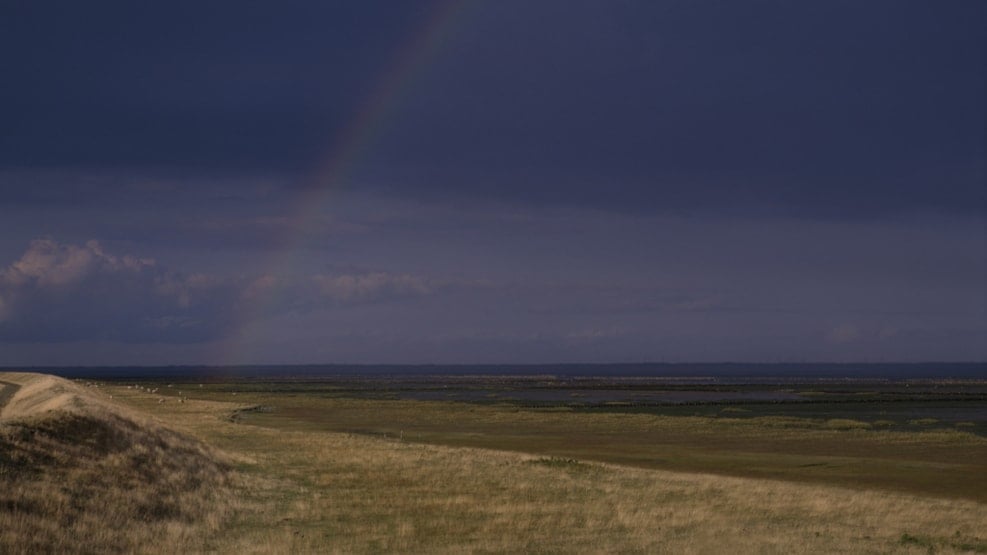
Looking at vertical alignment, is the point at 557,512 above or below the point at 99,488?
below

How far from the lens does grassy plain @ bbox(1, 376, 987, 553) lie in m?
21.3

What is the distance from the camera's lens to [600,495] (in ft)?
98.5

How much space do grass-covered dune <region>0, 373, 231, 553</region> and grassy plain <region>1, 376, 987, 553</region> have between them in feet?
1.88

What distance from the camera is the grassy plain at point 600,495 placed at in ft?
69.9

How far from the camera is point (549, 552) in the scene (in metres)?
19.8

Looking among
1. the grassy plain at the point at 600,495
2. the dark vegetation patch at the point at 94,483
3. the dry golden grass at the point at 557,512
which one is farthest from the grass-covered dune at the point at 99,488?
the dry golden grass at the point at 557,512

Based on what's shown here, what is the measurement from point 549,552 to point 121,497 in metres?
10.4

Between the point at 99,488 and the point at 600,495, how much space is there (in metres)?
15.3

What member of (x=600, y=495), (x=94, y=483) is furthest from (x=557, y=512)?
(x=94, y=483)

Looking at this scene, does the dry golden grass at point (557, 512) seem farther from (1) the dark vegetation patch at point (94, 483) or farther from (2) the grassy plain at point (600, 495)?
(1) the dark vegetation patch at point (94, 483)

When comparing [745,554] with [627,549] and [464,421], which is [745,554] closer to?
[627,549]

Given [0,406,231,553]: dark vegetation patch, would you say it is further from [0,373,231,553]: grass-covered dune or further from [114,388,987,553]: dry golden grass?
[114,388,987,553]: dry golden grass

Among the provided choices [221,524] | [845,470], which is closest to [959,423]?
[845,470]

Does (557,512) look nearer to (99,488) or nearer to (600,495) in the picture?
(600,495)
